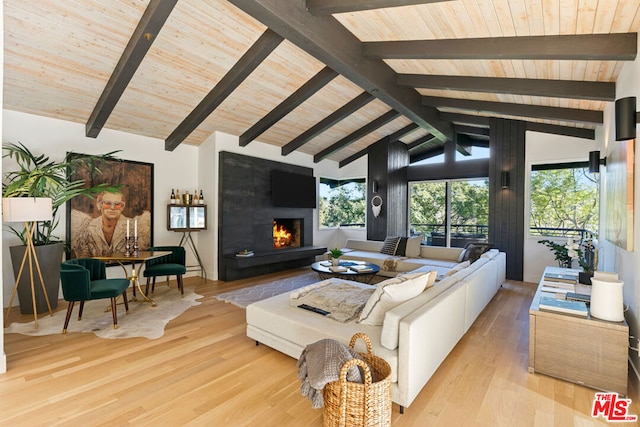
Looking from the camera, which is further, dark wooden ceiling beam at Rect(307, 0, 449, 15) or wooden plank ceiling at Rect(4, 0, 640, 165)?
wooden plank ceiling at Rect(4, 0, 640, 165)

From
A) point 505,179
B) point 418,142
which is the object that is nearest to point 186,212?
point 418,142

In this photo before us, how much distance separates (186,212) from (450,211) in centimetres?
582

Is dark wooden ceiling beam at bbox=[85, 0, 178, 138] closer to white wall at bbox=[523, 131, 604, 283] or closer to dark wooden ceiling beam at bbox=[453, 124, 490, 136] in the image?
dark wooden ceiling beam at bbox=[453, 124, 490, 136]

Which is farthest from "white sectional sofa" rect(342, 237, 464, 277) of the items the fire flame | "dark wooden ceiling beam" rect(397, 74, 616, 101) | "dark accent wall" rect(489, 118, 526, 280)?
"dark wooden ceiling beam" rect(397, 74, 616, 101)

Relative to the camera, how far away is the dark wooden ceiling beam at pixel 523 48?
Answer: 8.14ft

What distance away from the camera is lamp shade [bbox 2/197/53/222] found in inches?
122

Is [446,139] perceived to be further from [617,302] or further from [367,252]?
[617,302]

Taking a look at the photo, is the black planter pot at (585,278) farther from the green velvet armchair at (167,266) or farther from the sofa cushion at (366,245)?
the green velvet armchair at (167,266)

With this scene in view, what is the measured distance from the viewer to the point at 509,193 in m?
6.06

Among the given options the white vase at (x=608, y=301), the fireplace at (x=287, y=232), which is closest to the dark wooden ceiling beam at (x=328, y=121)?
the fireplace at (x=287, y=232)

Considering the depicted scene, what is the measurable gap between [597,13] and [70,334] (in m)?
5.54

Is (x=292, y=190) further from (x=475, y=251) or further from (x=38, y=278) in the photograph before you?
(x=38, y=278)

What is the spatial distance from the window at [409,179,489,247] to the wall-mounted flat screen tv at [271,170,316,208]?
270 centimetres

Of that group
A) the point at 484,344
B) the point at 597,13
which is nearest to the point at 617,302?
the point at 484,344
